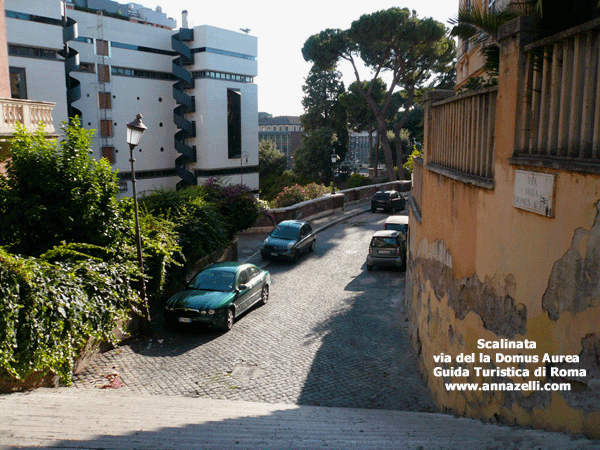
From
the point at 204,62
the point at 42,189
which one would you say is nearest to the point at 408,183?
the point at 204,62

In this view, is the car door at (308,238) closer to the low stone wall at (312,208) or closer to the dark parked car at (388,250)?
the low stone wall at (312,208)

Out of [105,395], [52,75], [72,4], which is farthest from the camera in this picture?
[72,4]

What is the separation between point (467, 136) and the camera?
7.95 m

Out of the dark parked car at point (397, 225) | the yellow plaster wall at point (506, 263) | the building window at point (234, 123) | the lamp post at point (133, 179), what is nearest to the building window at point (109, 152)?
the building window at point (234, 123)

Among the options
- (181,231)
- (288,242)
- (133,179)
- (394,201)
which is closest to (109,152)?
(394,201)

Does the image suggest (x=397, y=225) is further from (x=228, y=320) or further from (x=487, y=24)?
(x=487, y=24)

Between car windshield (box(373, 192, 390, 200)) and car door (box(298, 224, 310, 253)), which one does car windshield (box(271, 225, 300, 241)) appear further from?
car windshield (box(373, 192, 390, 200))

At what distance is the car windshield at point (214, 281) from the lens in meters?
14.0

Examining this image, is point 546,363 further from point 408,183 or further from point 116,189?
point 408,183

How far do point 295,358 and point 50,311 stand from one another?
5389 mm

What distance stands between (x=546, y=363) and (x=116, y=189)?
10311 mm

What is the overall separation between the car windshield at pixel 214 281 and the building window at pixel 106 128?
3503 centimetres

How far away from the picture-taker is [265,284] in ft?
52.7

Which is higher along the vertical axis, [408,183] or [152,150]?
[152,150]
